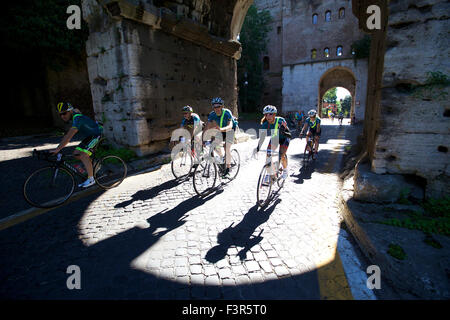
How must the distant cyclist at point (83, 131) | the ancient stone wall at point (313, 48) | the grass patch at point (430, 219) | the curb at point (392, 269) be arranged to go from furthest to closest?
the ancient stone wall at point (313, 48)
the distant cyclist at point (83, 131)
the grass patch at point (430, 219)
the curb at point (392, 269)

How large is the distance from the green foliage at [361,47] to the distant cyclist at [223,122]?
24.7 metres

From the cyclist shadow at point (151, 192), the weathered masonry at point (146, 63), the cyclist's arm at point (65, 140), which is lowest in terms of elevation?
the cyclist shadow at point (151, 192)

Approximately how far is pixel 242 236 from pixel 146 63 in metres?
6.06

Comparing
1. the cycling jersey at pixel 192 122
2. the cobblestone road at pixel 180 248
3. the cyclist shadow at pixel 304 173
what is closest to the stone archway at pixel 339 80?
the cyclist shadow at pixel 304 173

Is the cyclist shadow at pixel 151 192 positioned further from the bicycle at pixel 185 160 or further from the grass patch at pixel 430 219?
the grass patch at pixel 430 219

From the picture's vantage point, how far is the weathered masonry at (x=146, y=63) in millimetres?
6543

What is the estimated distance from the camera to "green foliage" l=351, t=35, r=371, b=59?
906 inches

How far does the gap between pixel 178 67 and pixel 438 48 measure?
6927 millimetres

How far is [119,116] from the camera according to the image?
7.15 meters

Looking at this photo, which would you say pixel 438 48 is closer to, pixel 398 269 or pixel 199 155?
pixel 398 269

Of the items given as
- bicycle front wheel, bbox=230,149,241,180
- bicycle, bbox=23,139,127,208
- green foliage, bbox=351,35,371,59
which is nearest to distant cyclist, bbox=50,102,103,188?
bicycle, bbox=23,139,127,208

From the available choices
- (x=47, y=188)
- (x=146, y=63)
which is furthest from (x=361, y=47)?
(x=47, y=188)

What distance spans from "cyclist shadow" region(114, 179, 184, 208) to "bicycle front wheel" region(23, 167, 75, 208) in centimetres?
119
